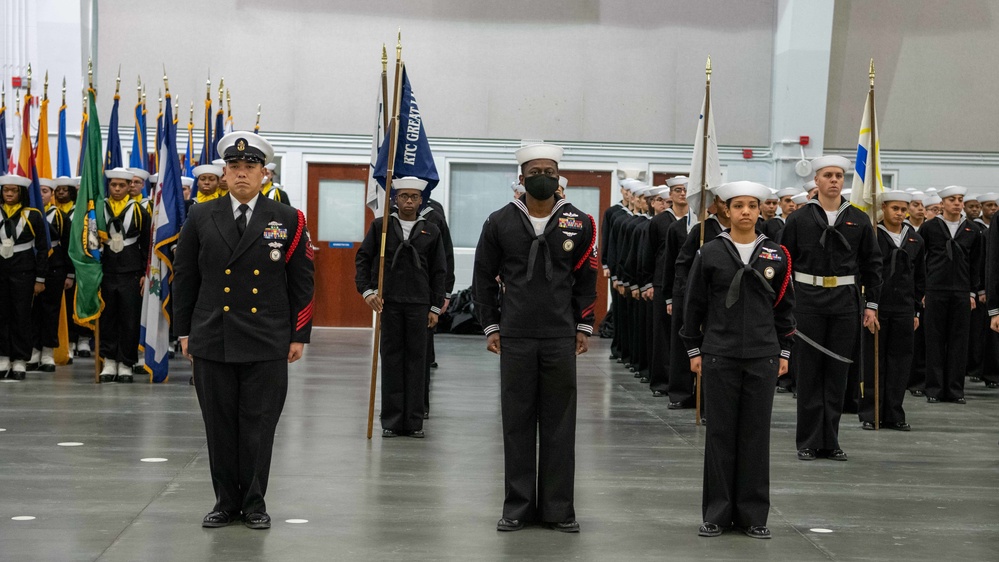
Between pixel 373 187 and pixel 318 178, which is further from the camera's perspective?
pixel 318 178

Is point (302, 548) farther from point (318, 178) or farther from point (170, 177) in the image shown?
point (318, 178)

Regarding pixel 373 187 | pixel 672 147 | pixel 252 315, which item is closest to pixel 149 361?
pixel 373 187

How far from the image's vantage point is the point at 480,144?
66.2ft

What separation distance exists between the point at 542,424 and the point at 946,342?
767 centimetres

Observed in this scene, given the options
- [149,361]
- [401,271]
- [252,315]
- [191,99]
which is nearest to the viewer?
[252,315]

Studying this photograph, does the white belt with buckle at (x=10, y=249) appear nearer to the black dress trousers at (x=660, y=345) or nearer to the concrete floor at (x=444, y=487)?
the concrete floor at (x=444, y=487)

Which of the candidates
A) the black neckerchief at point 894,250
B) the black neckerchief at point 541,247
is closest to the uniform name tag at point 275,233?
the black neckerchief at point 541,247

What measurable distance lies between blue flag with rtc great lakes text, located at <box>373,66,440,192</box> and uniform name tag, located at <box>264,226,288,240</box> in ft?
11.2

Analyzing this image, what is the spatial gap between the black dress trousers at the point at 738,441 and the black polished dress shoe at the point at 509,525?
955 millimetres

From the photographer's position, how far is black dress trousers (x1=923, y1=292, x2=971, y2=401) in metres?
12.4

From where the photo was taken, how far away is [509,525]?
619 cm

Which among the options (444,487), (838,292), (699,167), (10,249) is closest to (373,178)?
(699,167)

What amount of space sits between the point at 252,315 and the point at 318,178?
14.3 meters

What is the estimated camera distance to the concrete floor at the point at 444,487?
5863mm
